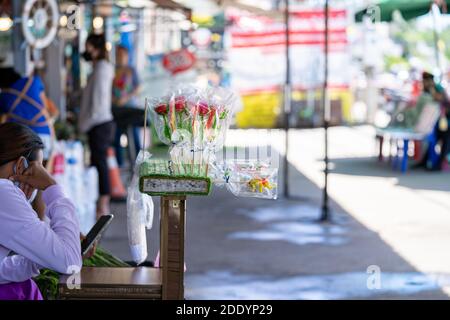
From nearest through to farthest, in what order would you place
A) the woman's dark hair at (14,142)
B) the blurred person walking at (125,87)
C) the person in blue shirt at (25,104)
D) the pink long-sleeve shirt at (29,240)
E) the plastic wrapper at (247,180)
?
the pink long-sleeve shirt at (29,240), the woman's dark hair at (14,142), the plastic wrapper at (247,180), the person in blue shirt at (25,104), the blurred person walking at (125,87)

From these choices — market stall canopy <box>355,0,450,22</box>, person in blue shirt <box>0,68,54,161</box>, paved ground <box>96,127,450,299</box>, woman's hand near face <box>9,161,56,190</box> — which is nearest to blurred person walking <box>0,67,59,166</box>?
person in blue shirt <box>0,68,54,161</box>

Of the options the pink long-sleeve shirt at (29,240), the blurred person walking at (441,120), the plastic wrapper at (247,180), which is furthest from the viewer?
Result: the blurred person walking at (441,120)

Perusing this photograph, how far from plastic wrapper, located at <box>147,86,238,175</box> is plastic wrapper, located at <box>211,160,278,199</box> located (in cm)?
8

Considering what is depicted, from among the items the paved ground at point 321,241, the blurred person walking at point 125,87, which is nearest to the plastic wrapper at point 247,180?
the paved ground at point 321,241

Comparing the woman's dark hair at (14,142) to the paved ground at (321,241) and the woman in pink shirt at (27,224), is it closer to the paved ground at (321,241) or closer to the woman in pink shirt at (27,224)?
the woman in pink shirt at (27,224)

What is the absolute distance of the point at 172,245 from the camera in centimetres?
340

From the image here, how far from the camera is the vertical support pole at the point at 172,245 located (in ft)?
11.0

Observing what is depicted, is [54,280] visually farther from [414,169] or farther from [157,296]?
[414,169]

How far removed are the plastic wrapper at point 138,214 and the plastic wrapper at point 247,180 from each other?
0.30 meters

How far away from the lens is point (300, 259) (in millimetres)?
7699

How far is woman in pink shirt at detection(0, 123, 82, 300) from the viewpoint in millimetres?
3162

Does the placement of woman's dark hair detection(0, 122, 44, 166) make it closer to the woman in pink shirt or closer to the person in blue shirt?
the woman in pink shirt

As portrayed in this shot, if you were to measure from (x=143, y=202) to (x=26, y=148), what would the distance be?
57cm

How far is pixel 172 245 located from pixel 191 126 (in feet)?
1.45
